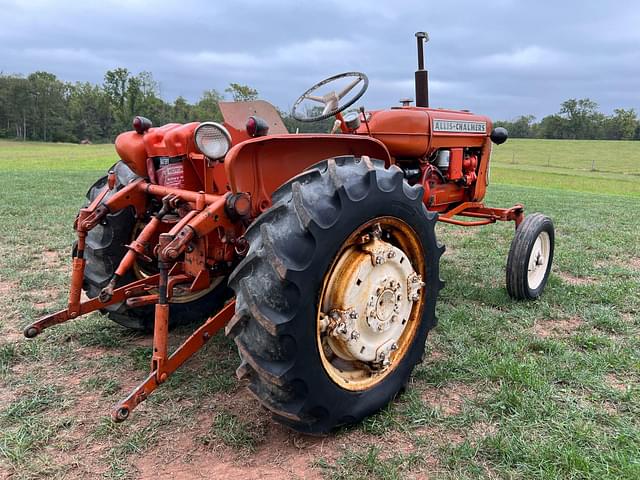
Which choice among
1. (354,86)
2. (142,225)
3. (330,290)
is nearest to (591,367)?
(330,290)

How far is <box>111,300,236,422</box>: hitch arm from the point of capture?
199 cm

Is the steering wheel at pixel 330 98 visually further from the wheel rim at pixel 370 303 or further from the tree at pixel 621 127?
the tree at pixel 621 127

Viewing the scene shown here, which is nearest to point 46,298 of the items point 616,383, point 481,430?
point 481,430

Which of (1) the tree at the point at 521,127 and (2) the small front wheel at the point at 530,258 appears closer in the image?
(2) the small front wheel at the point at 530,258

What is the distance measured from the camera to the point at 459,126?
14.3ft

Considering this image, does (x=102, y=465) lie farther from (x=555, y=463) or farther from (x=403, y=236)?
(x=555, y=463)

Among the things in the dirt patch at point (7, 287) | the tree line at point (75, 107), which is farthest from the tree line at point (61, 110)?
the dirt patch at point (7, 287)

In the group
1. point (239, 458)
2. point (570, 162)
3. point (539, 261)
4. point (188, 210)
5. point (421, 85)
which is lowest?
point (239, 458)

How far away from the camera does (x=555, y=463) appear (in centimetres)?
210

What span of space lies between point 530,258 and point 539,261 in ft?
0.77

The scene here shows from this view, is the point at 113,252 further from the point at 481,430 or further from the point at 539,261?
the point at 539,261

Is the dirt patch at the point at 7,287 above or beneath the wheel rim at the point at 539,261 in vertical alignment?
beneath

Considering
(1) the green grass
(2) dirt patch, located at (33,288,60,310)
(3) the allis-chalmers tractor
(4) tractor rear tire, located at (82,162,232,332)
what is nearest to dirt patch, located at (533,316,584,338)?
(3) the allis-chalmers tractor

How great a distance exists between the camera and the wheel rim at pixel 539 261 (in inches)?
169
